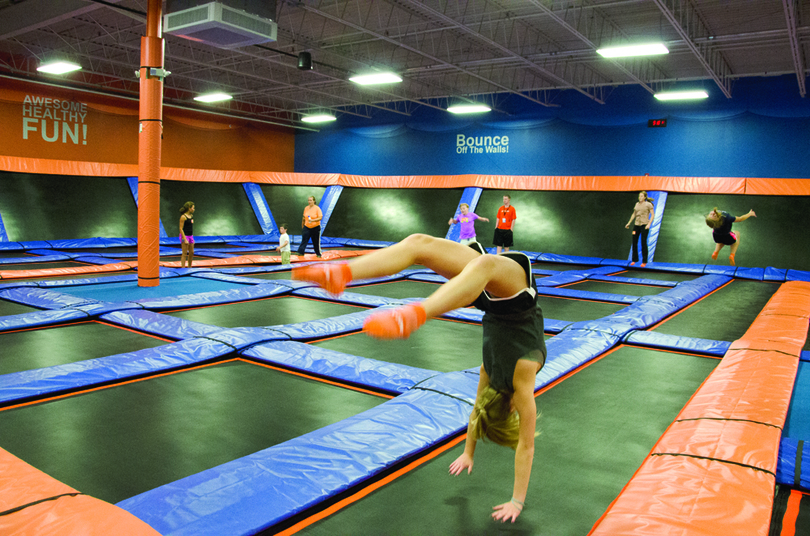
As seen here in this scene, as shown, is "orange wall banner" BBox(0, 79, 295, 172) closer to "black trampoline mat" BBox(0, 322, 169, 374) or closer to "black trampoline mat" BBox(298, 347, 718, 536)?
"black trampoline mat" BBox(0, 322, 169, 374)

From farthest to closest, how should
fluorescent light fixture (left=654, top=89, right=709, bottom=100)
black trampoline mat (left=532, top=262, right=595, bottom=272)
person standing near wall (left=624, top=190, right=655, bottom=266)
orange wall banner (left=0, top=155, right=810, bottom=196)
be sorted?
1. fluorescent light fixture (left=654, top=89, right=709, bottom=100)
2. black trampoline mat (left=532, top=262, right=595, bottom=272)
3. orange wall banner (left=0, top=155, right=810, bottom=196)
4. person standing near wall (left=624, top=190, right=655, bottom=266)

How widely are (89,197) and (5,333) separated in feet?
27.6

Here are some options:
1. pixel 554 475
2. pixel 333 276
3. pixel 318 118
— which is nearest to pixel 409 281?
pixel 554 475

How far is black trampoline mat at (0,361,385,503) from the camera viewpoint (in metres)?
2.19

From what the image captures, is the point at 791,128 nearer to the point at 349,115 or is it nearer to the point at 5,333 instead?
the point at 349,115

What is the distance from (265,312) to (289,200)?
31.5ft

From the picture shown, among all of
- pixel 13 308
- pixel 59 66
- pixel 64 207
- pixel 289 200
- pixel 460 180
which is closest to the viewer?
pixel 13 308

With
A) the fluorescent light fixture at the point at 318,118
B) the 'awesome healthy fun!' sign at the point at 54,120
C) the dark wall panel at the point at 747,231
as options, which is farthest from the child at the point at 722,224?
the 'awesome healthy fun!' sign at the point at 54,120

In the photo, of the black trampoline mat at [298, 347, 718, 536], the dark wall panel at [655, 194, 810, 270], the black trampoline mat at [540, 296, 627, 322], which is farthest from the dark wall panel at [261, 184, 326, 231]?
the black trampoline mat at [298, 347, 718, 536]

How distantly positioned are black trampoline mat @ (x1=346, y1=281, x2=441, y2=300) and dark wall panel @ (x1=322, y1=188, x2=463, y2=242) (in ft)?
16.1

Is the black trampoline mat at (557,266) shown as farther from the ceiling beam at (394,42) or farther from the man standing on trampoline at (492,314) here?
the man standing on trampoline at (492,314)

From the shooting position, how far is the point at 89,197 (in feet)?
38.1

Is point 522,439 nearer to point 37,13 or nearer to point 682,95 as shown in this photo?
point 37,13

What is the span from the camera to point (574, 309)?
6.11 metres
